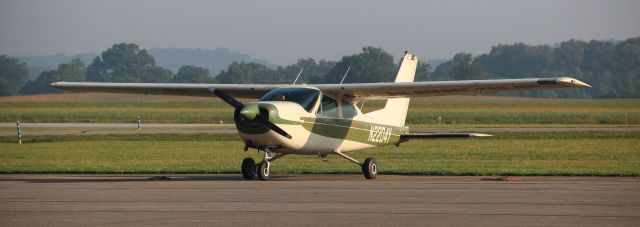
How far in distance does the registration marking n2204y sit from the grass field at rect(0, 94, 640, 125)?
3216 cm

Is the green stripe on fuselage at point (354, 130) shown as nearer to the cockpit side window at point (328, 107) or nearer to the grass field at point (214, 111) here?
the cockpit side window at point (328, 107)

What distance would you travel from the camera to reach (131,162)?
2706 centimetres

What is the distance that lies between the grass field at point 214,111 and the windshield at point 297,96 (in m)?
34.7

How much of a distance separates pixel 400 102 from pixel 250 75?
158 m

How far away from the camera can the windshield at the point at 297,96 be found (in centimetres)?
1981

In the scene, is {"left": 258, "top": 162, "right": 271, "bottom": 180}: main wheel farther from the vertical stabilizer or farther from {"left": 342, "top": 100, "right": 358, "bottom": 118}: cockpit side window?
the vertical stabilizer

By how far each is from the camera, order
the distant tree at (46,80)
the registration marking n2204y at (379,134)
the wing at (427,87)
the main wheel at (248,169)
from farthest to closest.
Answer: the distant tree at (46,80)
the registration marking n2204y at (379,134)
the wing at (427,87)
the main wheel at (248,169)

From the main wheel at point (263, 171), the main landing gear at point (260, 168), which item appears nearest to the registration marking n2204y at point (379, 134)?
the main landing gear at point (260, 168)

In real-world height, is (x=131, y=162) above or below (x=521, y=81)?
below

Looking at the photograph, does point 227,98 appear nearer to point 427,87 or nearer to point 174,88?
point 174,88

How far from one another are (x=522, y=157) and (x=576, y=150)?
3.54 meters

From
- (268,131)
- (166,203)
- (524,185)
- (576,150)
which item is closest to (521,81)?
(524,185)

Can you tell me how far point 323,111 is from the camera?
20734 millimetres

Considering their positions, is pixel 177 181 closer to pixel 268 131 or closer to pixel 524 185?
pixel 268 131
